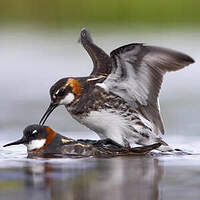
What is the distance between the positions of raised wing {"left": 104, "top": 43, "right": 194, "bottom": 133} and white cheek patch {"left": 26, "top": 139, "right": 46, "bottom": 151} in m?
1.56

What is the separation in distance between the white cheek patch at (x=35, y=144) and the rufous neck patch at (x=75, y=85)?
1213 mm

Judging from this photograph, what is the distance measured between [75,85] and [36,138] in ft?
4.49

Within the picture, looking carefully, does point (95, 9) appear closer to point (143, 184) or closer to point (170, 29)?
point (170, 29)

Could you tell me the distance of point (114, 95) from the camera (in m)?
14.6

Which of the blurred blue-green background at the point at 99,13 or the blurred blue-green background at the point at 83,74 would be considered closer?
the blurred blue-green background at the point at 83,74

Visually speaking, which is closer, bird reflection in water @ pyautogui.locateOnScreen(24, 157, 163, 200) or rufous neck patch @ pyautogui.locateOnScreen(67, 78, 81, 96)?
bird reflection in water @ pyautogui.locateOnScreen(24, 157, 163, 200)

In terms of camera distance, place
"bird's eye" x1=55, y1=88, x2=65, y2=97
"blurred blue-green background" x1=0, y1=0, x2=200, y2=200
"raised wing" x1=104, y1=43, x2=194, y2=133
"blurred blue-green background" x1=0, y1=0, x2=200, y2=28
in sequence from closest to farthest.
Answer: "blurred blue-green background" x1=0, y1=0, x2=200, y2=200 → "raised wing" x1=104, y1=43, x2=194, y2=133 → "bird's eye" x1=55, y1=88, x2=65, y2=97 → "blurred blue-green background" x1=0, y1=0, x2=200, y2=28

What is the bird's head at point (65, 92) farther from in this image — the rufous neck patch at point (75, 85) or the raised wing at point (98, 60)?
the raised wing at point (98, 60)

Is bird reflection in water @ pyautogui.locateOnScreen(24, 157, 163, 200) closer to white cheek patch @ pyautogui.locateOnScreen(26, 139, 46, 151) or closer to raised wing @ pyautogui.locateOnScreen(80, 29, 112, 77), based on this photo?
white cheek patch @ pyautogui.locateOnScreen(26, 139, 46, 151)

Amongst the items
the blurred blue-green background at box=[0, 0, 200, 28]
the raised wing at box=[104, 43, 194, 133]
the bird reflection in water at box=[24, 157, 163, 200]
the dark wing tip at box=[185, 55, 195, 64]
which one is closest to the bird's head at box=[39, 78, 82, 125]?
the raised wing at box=[104, 43, 194, 133]

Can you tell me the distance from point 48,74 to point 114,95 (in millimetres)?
11139

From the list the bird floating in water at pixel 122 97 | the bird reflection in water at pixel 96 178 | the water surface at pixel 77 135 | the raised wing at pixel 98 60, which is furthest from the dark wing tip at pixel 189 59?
the raised wing at pixel 98 60

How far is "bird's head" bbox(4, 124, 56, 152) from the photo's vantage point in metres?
13.7

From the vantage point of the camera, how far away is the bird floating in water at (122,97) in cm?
1396
